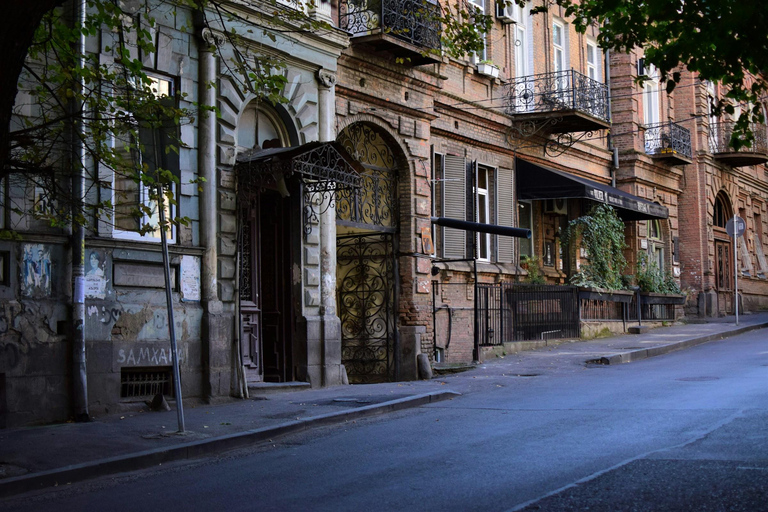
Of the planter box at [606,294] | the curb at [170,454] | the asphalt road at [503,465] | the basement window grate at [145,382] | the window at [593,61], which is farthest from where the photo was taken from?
the window at [593,61]

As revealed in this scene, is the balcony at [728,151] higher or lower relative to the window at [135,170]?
higher

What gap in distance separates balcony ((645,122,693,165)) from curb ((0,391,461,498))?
21132 mm

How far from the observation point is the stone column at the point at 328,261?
15523mm

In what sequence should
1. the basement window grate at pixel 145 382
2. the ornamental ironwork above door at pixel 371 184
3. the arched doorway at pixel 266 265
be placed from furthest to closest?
the ornamental ironwork above door at pixel 371 184 < the arched doorway at pixel 266 265 < the basement window grate at pixel 145 382

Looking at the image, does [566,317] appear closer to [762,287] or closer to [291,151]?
[291,151]

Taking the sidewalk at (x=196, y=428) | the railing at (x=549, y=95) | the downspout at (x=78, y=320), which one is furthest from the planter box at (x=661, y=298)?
the downspout at (x=78, y=320)

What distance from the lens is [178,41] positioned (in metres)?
13.2

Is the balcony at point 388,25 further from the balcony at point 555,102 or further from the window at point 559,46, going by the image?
the window at point 559,46

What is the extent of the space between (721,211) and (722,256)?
1.95 m

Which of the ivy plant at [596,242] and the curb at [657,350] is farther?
the ivy plant at [596,242]

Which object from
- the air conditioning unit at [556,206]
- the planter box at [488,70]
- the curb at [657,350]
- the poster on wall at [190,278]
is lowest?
the curb at [657,350]

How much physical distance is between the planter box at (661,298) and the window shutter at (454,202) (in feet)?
31.3

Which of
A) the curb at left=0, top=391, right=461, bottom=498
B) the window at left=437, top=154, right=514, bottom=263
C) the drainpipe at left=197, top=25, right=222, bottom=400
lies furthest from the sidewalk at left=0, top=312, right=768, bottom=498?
the window at left=437, top=154, right=514, bottom=263

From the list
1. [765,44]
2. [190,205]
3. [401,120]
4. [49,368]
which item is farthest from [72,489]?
[401,120]
